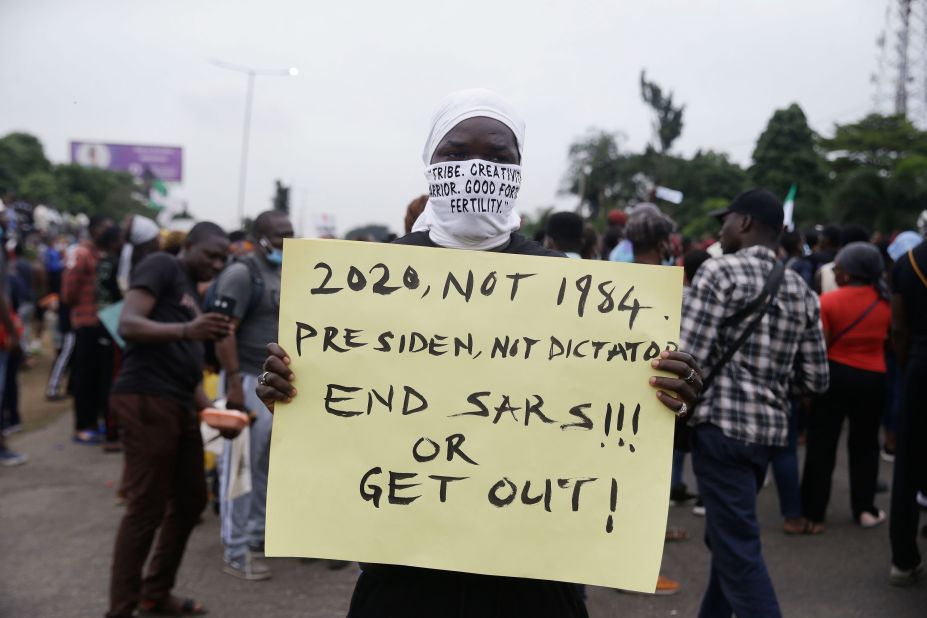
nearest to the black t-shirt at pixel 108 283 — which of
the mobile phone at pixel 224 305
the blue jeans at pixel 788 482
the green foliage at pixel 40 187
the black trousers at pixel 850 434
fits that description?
the mobile phone at pixel 224 305

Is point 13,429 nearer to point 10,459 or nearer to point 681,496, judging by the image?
point 10,459

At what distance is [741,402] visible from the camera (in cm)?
323

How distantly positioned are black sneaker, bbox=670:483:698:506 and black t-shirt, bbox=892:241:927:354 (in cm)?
231

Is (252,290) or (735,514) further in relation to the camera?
(252,290)

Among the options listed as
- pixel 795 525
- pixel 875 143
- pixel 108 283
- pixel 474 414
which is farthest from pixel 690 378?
pixel 875 143

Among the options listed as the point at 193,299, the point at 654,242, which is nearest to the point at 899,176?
the point at 654,242

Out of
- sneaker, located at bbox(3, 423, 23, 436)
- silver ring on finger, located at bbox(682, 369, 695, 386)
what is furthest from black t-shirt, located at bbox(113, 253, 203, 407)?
sneaker, located at bbox(3, 423, 23, 436)

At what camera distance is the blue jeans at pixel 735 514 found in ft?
10.2

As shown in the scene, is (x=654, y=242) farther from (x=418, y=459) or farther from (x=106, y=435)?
(x=106, y=435)

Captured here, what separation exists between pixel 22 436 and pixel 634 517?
8.77 meters

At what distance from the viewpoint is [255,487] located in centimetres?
508

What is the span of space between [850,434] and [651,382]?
4.88 m

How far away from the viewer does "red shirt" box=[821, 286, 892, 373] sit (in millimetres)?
5625

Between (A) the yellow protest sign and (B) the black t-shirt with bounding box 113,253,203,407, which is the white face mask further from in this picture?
(B) the black t-shirt with bounding box 113,253,203,407
